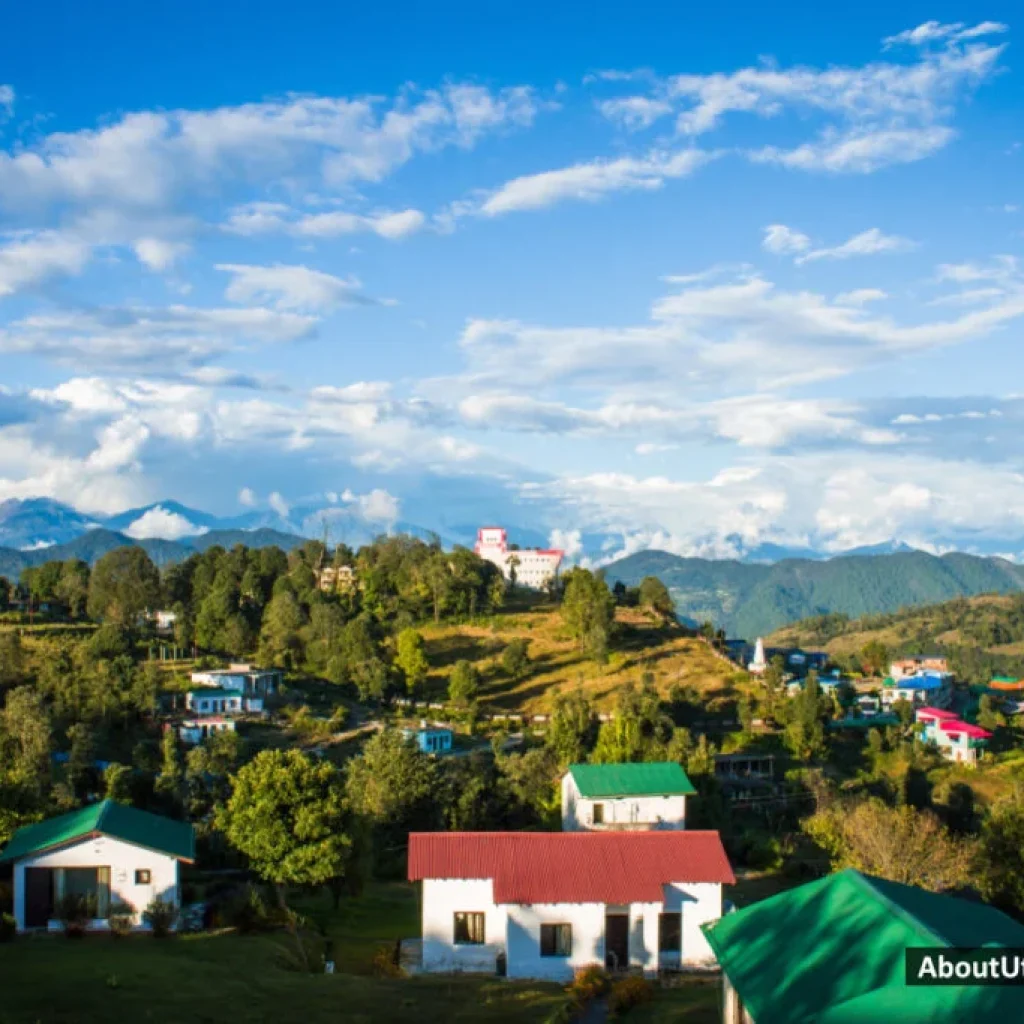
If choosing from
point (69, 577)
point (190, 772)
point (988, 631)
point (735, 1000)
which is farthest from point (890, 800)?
point (988, 631)

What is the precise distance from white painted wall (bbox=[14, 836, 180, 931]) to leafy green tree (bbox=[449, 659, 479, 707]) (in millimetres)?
40942

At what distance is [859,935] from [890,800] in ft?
134

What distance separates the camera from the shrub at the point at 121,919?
2498 centimetres

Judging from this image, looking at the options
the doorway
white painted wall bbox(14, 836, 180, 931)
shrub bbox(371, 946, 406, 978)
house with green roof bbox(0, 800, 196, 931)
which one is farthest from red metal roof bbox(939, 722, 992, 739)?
white painted wall bbox(14, 836, 180, 931)

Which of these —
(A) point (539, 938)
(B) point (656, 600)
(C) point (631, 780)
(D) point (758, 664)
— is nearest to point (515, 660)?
(D) point (758, 664)

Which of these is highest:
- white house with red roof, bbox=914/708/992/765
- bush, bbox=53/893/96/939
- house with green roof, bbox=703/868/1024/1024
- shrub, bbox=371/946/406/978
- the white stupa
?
the white stupa

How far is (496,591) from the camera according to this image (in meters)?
90.7

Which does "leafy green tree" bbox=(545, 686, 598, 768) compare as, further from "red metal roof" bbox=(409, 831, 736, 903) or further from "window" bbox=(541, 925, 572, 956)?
"window" bbox=(541, 925, 572, 956)

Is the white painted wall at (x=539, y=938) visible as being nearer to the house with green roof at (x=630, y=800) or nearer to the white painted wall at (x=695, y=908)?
the white painted wall at (x=695, y=908)

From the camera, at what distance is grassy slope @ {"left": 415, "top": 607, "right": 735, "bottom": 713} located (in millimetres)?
71562

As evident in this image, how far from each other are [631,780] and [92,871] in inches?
806

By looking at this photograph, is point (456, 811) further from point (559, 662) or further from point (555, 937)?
point (559, 662)

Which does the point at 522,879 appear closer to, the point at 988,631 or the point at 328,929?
the point at 328,929

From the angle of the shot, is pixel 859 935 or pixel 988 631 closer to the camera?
pixel 859 935
